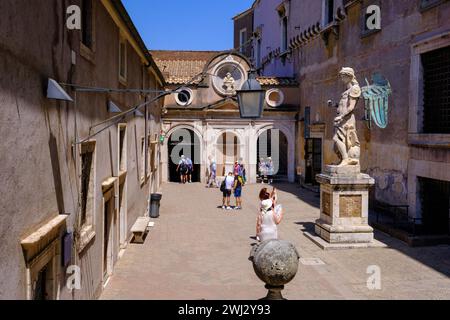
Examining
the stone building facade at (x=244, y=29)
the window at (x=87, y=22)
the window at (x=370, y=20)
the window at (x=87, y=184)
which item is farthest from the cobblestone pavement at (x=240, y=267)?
the stone building facade at (x=244, y=29)

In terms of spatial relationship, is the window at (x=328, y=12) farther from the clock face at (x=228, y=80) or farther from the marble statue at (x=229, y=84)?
the marble statue at (x=229, y=84)

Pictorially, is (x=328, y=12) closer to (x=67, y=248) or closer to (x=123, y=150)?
(x=123, y=150)

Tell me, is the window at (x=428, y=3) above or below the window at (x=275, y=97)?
above

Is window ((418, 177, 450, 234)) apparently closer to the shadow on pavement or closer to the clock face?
the shadow on pavement

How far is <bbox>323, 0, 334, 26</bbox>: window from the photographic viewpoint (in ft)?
74.8

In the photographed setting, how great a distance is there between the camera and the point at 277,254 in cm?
466

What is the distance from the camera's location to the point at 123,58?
11.5 metres

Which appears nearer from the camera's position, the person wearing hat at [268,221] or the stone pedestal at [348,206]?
the person wearing hat at [268,221]

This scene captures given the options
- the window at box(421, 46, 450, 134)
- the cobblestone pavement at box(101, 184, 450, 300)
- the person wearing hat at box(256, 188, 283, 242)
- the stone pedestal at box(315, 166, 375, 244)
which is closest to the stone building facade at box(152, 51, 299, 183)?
the cobblestone pavement at box(101, 184, 450, 300)

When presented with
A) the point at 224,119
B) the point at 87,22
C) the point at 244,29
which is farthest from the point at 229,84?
the point at 87,22

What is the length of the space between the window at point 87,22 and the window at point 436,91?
9.84 meters

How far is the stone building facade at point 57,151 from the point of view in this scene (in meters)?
4.33

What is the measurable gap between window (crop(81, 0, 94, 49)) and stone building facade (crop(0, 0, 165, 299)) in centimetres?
2

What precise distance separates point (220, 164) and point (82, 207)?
20.5m
